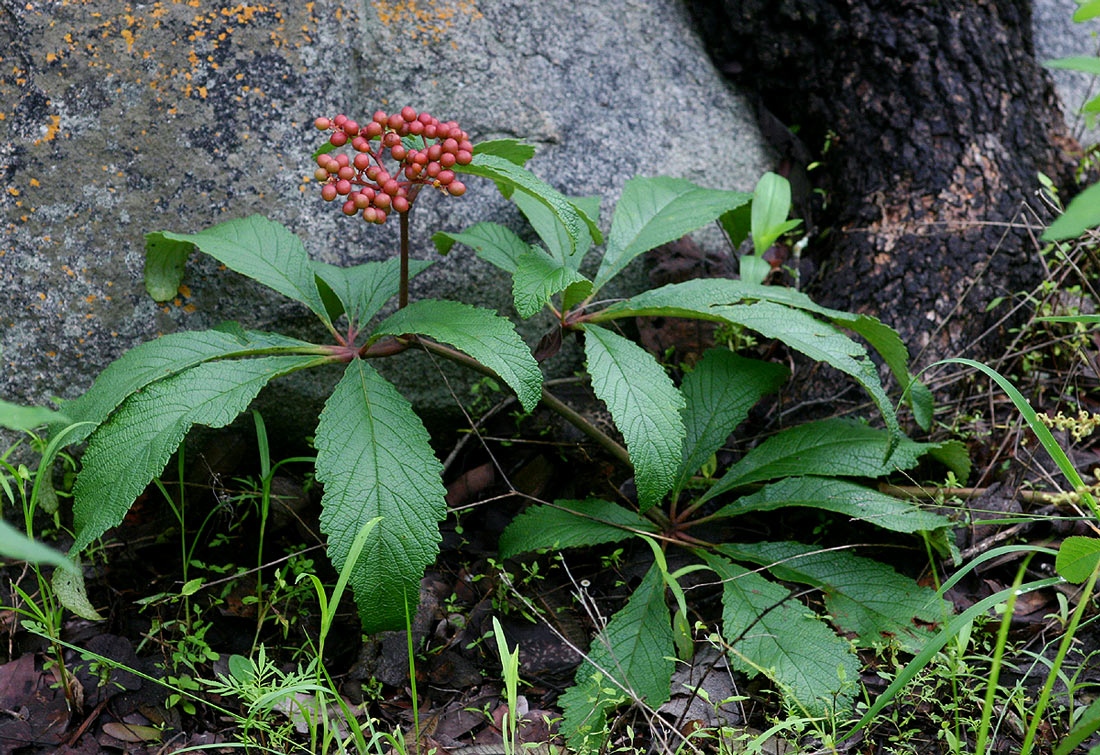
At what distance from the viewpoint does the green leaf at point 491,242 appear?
2.14 meters

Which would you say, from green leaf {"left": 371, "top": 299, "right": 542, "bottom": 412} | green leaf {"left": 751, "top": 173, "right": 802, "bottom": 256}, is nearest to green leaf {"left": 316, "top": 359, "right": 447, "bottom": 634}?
green leaf {"left": 371, "top": 299, "right": 542, "bottom": 412}

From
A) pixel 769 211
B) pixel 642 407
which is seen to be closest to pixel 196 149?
pixel 642 407

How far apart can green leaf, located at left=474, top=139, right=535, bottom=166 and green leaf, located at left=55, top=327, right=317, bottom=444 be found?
664 mm

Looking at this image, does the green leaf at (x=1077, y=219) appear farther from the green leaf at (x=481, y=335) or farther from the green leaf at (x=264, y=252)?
the green leaf at (x=264, y=252)

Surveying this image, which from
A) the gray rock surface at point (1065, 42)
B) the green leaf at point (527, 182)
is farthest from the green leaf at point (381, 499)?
the gray rock surface at point (1065, 42)

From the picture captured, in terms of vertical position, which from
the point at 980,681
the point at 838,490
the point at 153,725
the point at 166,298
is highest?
the point at 166,298

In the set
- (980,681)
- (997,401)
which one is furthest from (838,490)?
(997,401)

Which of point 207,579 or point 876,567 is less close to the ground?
point 876,567

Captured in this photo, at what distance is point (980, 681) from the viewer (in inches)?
67.3

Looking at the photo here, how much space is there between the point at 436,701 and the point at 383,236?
1.26m

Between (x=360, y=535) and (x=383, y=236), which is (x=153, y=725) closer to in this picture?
(x=360, y=535)

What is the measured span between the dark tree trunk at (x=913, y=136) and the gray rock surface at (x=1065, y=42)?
0.85m

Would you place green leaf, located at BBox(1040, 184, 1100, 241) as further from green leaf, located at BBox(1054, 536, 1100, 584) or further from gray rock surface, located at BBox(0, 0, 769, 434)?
gray rock surface, located at BBox(0, 0, 769, 434)

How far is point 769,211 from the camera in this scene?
2.58m
